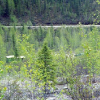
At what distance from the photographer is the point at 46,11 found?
8638 cm

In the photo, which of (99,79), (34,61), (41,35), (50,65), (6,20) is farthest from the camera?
(6,20)

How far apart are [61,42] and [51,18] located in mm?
39242

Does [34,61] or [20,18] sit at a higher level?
[20,18]

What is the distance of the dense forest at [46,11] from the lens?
81.0m

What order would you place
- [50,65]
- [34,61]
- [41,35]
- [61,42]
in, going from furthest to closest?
[41,35], [61,42], [50,65], [34,61]

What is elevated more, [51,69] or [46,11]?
[46,11]

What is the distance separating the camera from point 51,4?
9338cm

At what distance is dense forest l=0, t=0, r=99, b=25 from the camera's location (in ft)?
266

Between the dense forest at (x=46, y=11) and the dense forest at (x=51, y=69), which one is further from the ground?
the dense forest at (x=46, y=11)

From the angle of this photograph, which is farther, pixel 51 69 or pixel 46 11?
pixel 46 11

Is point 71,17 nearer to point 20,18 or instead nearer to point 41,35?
point 20,18

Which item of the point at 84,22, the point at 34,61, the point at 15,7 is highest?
the point at 15,7

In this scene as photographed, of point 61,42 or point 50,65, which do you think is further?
point 61,42

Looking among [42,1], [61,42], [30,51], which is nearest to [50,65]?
[30,51]
